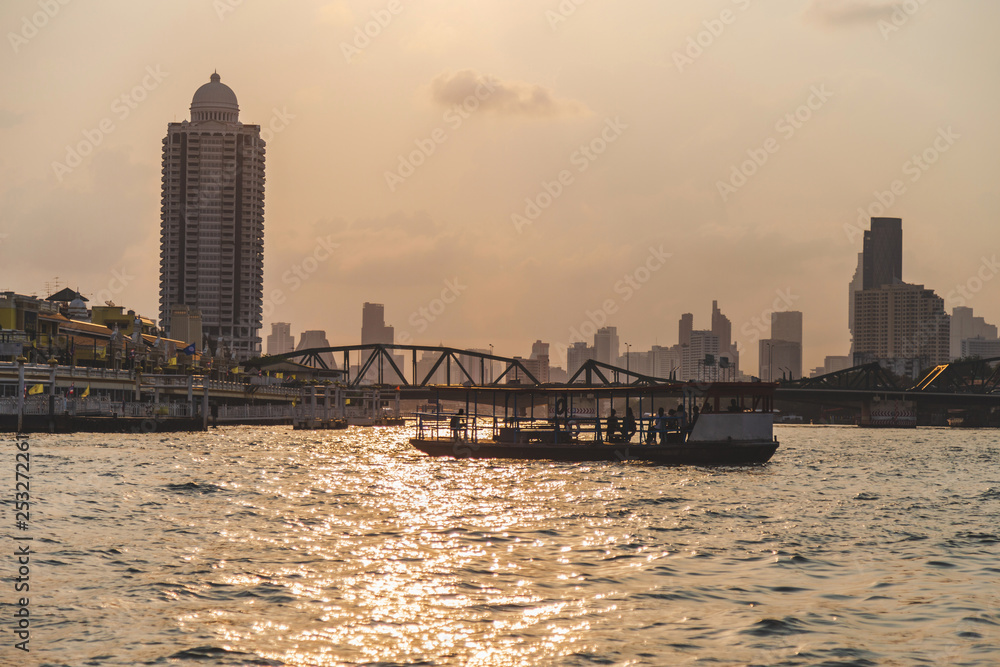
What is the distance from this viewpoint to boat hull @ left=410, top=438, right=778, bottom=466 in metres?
62.7

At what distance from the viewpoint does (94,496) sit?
3756 centimetres

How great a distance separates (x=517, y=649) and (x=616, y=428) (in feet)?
179

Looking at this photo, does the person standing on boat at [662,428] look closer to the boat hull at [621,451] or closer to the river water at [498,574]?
the boat hull at [621,451]

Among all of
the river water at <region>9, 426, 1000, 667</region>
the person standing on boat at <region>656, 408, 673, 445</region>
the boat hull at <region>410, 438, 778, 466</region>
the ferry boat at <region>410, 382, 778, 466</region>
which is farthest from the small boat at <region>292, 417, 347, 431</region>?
the river water at <region>9, 426, 1000, 667</region>

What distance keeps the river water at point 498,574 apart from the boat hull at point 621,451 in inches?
620

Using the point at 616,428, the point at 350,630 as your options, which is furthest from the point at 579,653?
the point at 616,428

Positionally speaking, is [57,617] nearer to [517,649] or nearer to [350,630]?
[350,630]

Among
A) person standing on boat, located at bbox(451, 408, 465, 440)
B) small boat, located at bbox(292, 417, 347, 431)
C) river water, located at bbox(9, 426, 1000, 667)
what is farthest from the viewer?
small boat, located at bbox(292, 417, 347, 431)

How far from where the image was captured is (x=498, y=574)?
76.8ft

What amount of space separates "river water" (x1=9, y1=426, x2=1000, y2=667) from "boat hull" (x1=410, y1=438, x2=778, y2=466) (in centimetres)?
1574

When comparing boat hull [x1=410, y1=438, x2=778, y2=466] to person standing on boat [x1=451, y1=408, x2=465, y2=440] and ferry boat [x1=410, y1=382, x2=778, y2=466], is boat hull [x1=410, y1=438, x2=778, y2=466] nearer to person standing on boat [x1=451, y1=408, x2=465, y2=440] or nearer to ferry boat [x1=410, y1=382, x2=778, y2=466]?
ferry boat [x1=410, y1=382, x2=778, y2=466]

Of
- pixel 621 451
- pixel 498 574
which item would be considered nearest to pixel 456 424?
pixel 621 451

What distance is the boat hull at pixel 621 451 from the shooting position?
62.7m

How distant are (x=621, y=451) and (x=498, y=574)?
144ft
